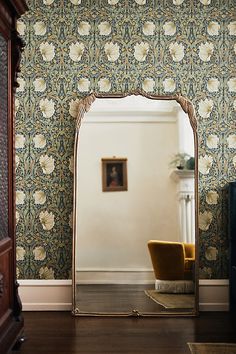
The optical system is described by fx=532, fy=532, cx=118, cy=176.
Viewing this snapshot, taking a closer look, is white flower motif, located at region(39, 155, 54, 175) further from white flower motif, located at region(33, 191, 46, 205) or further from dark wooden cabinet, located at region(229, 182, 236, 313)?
dark wooden cabinet, located at region(229, 182, 236, 313)

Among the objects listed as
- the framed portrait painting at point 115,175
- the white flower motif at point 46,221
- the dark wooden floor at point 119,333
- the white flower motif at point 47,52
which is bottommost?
the dark wooden floor at point 119,333

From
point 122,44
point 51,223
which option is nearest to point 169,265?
point 51,223

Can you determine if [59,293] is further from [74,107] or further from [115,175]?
[74,107]

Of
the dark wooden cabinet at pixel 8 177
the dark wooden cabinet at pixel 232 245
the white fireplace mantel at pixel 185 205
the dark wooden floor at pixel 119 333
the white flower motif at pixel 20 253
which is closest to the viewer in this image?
the dark wooden cabinet at pixel 8 177

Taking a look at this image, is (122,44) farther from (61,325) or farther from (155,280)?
(61,325)

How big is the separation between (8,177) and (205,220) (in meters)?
1.90

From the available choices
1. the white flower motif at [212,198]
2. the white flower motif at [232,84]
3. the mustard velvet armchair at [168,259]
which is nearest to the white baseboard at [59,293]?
the mustard velvet armchair at [168,259]

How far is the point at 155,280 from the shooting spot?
4.25 metres

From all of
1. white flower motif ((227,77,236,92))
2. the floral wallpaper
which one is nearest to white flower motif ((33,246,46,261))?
the floral wallpaper

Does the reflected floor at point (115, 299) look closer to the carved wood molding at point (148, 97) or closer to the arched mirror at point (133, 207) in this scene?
the arched mirror at point (133, 207)

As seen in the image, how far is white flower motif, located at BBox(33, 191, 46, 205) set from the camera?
4430 mm

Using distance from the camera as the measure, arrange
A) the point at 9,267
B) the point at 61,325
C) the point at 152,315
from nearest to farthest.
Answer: the point at 9,267, the point at 61,325, the point at 152,315

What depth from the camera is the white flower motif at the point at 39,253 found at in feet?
14.5

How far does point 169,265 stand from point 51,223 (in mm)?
1033
